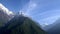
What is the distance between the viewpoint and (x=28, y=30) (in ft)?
636

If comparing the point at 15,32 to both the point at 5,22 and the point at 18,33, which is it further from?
the point at 5,22

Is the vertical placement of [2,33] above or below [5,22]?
below

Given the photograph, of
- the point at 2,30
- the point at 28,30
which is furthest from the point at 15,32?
the point at 2,30

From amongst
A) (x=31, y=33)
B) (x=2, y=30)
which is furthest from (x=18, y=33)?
(x=2, y=30)

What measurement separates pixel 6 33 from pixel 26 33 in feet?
100

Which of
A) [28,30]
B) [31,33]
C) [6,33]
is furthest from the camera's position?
[28,30]

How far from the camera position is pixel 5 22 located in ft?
548

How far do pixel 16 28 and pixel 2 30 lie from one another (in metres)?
38.5

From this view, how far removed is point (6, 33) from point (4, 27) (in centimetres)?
681

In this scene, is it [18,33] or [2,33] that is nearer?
[2,33]

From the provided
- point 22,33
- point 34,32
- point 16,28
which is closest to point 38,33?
point 34,32

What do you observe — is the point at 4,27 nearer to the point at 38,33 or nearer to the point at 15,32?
the point at 15,32

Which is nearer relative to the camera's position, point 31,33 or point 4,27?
point 4,27

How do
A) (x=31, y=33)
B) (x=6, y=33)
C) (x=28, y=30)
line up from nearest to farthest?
(x=6, y=33)
(x=31, y=33)
(x=28, y=30)
